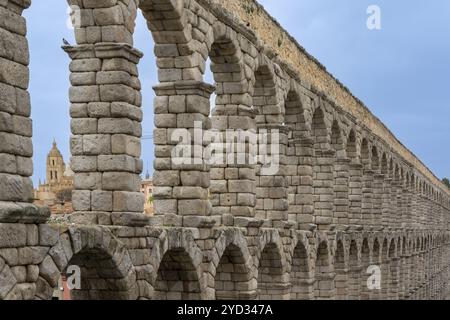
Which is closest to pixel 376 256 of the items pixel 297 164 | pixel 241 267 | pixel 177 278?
pixel 297 164

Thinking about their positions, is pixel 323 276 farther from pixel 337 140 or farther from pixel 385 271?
pixel 385 271

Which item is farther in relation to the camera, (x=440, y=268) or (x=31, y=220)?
(x=440, y=268)

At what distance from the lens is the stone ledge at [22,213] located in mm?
9659

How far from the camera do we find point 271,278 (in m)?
22.5

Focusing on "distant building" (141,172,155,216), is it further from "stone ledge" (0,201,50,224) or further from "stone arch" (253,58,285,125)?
"stone ledge" (0,201,50,224)

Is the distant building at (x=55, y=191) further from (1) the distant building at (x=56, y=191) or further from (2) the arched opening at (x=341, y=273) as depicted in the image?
(2) the arched opening at (x=341, y=273)

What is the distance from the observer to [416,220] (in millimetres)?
54812

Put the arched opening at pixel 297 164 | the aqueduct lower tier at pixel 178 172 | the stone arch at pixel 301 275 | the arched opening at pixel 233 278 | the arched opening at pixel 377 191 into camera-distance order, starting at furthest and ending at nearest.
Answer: the arched opening at pixel 377 191 < the arched opening at pixel 297 164 < the stone arch at pixel 301 275 < the arched opening at pixel 233 278 < the aqueduct lower tier at pixel 178 172

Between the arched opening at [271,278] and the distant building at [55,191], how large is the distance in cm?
566

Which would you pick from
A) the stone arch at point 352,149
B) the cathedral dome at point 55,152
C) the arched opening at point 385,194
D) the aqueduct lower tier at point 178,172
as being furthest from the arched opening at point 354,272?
the cathedral dome at point 55,152
